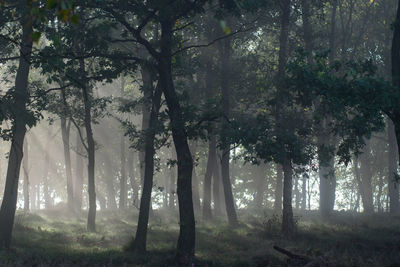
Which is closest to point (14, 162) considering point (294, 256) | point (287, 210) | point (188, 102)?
point (188, 102)

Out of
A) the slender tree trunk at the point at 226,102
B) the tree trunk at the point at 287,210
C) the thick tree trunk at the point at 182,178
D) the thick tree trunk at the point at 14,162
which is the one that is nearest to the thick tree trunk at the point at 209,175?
the slender tree trunk at the point at 226,102

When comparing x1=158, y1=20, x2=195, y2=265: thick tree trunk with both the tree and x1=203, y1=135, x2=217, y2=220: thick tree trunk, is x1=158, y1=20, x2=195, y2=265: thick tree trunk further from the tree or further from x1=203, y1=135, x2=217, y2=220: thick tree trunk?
x1=203, y1=135, x2=217, y2=220: thick tree trunk

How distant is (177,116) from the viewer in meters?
14.9

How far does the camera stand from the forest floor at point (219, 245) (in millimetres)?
13391

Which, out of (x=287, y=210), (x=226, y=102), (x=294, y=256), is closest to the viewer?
(x=294, y=256)

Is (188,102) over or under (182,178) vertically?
over

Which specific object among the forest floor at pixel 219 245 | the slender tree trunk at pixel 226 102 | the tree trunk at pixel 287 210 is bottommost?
the forest floor at pixel 219 245

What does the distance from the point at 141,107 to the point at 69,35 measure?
674 inches

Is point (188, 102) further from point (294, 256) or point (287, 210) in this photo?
point (294, 256)

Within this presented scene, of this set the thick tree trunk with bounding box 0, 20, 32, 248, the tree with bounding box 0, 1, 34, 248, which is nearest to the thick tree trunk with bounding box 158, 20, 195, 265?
the tree with bounding box 0, 1, 34, 248

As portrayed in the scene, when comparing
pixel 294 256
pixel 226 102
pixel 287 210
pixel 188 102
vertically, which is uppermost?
pixel 226 102

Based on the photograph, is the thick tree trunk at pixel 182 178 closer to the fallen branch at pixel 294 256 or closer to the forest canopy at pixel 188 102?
the forest canopy at pixel 188 102

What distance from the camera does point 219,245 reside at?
61.0 feet

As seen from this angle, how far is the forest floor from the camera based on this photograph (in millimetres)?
13391
